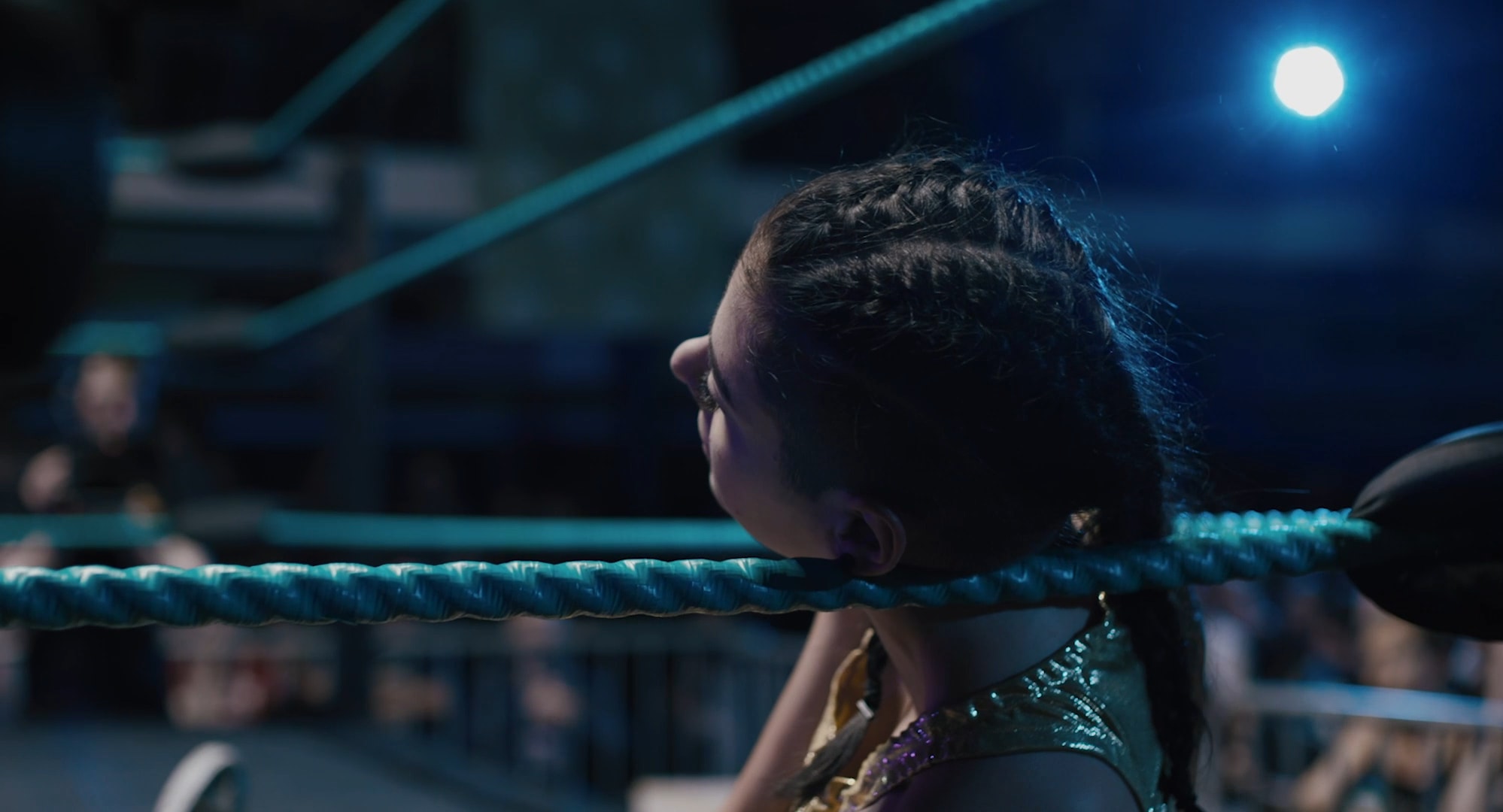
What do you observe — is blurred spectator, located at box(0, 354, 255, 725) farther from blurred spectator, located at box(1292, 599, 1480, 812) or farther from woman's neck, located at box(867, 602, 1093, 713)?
blurred spectator, located at box(1292, 599, 1480, 812)

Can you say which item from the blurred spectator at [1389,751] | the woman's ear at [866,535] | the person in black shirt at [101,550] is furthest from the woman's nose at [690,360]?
the blurred spectator at [1389,751]

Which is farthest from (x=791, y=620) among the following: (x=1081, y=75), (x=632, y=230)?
(x=1081, y=75)

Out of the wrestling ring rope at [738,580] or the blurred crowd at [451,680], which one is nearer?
the wrestling ring rope at [738,580]

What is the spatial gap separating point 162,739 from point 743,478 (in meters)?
1.73

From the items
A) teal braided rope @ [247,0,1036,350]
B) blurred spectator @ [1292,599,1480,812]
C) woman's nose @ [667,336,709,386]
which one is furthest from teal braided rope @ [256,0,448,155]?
blurred spectator @ [1292,599,1480,812]

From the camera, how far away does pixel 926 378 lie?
1.54 feet

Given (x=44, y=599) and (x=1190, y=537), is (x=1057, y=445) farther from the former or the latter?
(x=44, y=599)

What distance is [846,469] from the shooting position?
0.49 m

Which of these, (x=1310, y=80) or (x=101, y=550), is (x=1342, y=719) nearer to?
(x=1310, y=80)

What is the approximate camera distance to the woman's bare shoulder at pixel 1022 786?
1.51 ft

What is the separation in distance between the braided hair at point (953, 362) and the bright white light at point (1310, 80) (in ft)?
0.66

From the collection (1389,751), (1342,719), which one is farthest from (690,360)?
(1342,719)

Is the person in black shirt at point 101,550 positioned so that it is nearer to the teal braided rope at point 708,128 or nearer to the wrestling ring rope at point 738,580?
the teal braided rope at point 708,128

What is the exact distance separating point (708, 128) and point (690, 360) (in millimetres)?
568
